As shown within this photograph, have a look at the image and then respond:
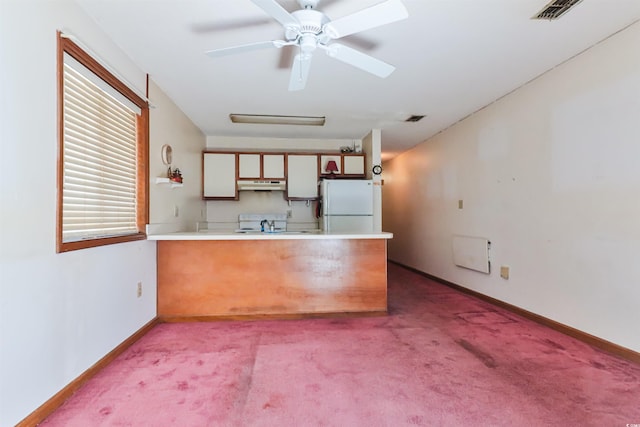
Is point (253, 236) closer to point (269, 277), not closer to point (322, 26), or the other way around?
point (269, 277)

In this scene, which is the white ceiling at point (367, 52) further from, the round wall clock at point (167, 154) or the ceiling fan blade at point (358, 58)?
the round wall clock at point (167, 154)

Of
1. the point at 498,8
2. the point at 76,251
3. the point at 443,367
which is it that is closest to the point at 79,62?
the point at 76,251

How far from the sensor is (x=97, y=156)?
2.20 meters

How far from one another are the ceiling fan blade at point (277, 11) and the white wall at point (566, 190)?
235 cm

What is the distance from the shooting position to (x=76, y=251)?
1.90m

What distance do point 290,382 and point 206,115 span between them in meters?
3.30

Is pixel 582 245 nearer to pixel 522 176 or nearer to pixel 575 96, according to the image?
pixel 522 176

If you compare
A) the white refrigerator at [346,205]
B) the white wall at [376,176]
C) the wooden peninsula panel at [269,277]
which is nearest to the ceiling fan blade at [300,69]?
the wooden peninsula panel at [269,277]

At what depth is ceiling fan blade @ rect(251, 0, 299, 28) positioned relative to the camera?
60.7 inches

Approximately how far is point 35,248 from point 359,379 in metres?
1.91

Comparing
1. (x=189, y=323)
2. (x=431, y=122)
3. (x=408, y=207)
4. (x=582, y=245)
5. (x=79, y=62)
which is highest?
(x=431, y=122)

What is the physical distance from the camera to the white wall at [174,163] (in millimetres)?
3021

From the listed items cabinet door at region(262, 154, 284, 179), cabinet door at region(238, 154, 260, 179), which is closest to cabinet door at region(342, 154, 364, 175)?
cabinet door at region(262, 154, 284, 179)

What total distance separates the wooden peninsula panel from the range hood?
1904mm
